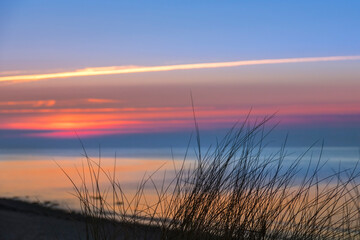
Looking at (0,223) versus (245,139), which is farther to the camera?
(0,223)

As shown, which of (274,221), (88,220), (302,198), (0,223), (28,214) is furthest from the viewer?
(28,214)

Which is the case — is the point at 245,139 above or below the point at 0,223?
above

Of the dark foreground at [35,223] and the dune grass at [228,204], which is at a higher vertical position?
the dune grass at [228,204]

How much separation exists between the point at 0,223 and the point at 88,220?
5229 millimetres

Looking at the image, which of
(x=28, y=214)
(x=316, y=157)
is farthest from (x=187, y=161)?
(x=28, y=214)

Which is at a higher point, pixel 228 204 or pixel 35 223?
pixel 228 204

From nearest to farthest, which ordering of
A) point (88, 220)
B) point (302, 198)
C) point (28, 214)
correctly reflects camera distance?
point (88, 220) → point (302, 198) → point (28, 214)

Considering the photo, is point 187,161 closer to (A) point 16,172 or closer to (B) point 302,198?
(B) point 302,198

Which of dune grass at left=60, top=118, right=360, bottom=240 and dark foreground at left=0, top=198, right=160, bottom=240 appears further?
dark foreground at left=0, top=198, right=160, bottom=240

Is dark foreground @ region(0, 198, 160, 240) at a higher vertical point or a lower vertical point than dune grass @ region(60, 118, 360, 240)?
A: lower

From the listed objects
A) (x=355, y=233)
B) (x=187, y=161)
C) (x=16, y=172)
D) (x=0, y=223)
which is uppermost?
(x=187, y=161)

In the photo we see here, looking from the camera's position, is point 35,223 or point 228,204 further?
point 35,223

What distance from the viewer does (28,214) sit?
897 cm

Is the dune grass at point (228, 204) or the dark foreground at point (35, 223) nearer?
the dune grass at point (228, 204)
